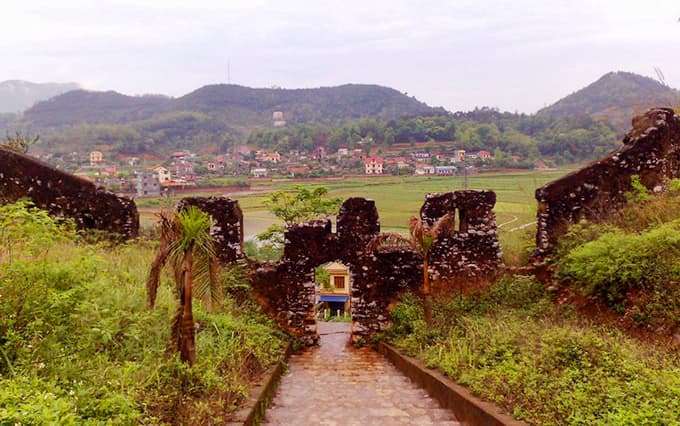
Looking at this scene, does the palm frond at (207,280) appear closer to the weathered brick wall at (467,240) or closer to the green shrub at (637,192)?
the weathered brick wall at (467,240)

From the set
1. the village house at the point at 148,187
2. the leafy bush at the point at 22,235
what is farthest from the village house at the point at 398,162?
the leafy bush at the point at 22,235

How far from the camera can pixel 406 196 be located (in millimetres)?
29000

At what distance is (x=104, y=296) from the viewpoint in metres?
6.94

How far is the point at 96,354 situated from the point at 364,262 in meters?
7.00

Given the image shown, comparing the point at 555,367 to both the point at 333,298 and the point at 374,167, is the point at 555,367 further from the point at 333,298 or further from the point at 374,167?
the point at 374,167

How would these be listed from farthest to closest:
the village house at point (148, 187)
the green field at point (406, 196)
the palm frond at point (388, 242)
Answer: the village house at point (148, 187), the green field at point (406, 196), the palm frond at point (388, 242)

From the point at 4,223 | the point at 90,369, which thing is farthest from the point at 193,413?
the point at 4,223

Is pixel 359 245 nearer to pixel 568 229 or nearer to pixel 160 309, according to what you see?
pixel 568 229

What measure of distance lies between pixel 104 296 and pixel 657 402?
6.07 metres

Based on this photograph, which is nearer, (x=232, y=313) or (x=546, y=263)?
(x=232, y=313)

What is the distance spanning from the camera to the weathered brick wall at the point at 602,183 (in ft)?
39.5

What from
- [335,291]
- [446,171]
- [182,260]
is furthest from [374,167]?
[182,260]

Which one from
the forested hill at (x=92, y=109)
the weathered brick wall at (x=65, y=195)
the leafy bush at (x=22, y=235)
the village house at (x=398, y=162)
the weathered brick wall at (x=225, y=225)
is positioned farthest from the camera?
the forested hill at (x=92, y=109)

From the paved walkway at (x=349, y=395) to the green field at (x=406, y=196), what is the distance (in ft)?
10.3
